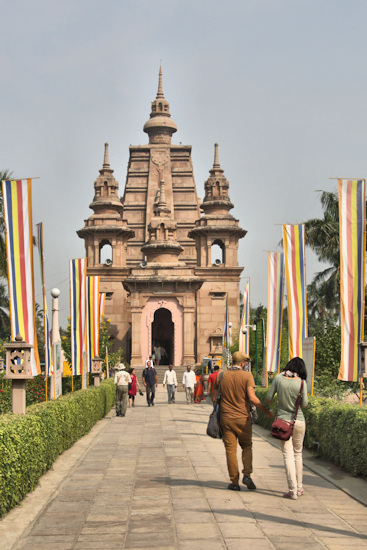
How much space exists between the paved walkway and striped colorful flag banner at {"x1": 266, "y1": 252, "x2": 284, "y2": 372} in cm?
765

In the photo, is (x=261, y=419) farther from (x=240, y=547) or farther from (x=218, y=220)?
(x=218, y=220)

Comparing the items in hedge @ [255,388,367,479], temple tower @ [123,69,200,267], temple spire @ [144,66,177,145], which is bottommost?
hedge @ [255,388,367,479]

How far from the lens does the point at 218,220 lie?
6662 cm

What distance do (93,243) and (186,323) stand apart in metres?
13.1

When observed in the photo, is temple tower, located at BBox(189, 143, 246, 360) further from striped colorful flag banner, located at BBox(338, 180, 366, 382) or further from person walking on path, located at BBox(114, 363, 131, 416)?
striped colorful flag banner, located at BBox(338, 180, 366, 382)

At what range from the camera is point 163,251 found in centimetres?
6056

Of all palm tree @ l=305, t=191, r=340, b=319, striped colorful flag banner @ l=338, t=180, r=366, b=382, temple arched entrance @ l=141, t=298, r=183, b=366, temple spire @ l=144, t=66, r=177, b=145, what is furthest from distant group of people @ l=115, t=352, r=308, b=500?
temple spire @ l=144, t=66, r=177, b=145

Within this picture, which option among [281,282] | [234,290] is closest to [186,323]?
[234,290]

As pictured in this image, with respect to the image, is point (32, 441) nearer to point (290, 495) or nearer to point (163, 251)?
point (290, 495)

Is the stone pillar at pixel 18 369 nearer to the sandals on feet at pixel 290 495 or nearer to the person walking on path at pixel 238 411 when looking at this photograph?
the person walking on path at pixel 238 411

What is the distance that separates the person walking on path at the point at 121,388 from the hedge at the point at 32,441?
712 centimetres

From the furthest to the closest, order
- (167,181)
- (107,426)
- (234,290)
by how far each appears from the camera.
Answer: (167,181)
(234,290)
(107,426)

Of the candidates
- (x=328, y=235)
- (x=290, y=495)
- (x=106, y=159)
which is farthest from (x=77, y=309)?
(x=106, y=159)

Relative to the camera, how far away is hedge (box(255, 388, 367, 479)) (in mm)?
12312
